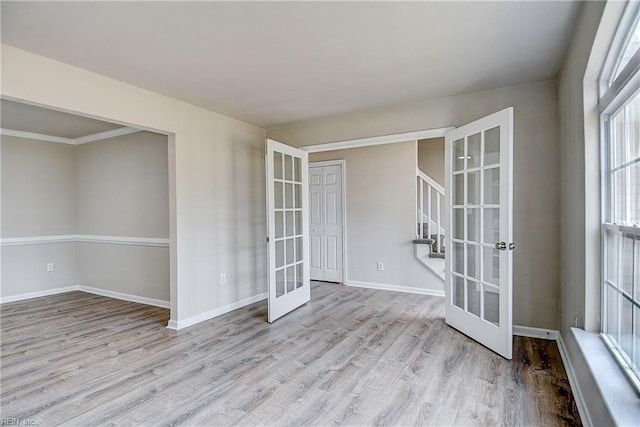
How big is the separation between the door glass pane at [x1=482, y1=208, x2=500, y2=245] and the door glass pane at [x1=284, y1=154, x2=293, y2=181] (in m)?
2.20

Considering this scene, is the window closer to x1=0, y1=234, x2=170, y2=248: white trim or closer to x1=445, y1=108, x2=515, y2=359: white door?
x1=445, y1=108, x2=515, y2=359: white door

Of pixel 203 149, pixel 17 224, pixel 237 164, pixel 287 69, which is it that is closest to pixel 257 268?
pixel 237 164

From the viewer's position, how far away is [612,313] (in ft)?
6.04

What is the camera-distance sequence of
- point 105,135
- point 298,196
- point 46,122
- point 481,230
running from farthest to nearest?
point 105,135 → point 298,196 → point 46,122 → point 481,230

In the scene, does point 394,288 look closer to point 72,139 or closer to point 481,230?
point 481,230

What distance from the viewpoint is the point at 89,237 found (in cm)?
498

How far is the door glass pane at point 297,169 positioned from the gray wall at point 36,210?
369 centimetres

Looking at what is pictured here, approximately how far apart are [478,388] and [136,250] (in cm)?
423

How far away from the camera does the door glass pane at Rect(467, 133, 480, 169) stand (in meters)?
2.94

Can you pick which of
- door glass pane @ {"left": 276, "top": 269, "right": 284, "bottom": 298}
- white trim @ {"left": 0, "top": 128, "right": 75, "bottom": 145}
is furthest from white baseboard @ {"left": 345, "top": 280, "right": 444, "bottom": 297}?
white trim @ {"left": 0, "top": 128, "right": 75, "bottom": 145}

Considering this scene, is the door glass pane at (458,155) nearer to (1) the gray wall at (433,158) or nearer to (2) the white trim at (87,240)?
(1) the gray wall at (433,158)

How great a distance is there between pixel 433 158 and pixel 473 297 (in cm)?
372

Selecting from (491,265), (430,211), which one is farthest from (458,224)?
(430,211)

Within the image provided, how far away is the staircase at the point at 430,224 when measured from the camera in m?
4.62
